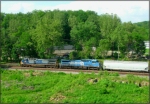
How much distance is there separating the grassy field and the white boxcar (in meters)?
8.11

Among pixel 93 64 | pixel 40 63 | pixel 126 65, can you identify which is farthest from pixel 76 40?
pixel 126 65

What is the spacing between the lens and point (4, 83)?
28.8 meters

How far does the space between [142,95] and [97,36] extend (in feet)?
113

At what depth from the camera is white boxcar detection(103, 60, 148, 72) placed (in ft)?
120

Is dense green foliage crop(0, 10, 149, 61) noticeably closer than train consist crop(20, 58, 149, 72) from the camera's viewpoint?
No

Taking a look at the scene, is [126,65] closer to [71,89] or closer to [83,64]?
[83,64]

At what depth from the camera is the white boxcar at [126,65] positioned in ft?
120

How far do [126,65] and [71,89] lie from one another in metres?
14.8

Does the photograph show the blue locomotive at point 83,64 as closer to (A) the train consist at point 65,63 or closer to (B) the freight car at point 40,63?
(A) the train consist at point 65,63

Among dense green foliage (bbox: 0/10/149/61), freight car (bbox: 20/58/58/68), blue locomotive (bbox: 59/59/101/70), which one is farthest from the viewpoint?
dense green foliage (bbox: 0/10/149/61)

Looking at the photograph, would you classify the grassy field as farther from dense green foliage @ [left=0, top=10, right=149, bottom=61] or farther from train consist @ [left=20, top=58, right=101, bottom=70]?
dense green foliage @ [left=0, top=10, right=149, bottom=61]

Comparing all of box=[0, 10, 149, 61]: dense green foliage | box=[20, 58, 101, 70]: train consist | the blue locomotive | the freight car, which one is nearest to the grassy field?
→ the blue locomotive

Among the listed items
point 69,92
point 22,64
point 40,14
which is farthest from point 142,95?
point 40,14

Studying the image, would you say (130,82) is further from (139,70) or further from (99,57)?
(99,57)
